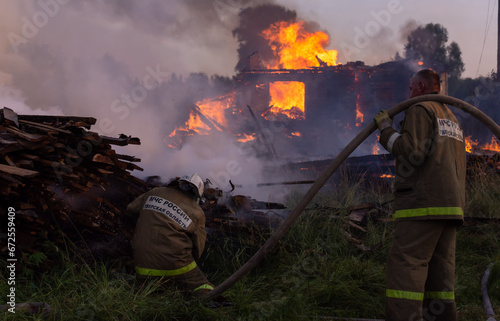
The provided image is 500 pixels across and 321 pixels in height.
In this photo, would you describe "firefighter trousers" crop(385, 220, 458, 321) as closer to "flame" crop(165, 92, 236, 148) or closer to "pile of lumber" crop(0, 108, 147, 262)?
"pile of lumber" crop(0, 108, 147, 262)

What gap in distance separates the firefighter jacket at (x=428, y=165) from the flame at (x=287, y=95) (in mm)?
21166

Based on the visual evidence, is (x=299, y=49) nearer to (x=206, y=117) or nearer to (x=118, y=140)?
(x=206, y=117)

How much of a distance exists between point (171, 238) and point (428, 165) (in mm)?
2614

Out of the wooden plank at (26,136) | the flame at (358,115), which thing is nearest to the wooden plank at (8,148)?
the wooden plank at (26,136)

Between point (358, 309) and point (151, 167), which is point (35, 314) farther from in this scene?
point (151, 167)

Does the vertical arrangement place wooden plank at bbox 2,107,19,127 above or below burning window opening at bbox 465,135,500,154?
below

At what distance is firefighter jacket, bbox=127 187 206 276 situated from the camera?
405 centimetres

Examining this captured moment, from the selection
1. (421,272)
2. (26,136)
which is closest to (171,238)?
(26,136)

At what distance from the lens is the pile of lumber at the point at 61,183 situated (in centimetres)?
414

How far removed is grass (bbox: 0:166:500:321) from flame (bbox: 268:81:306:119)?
61.2 feet

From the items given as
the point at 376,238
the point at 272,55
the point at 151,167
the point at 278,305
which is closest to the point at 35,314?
the point at 278,305

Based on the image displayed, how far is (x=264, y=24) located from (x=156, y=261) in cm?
2754

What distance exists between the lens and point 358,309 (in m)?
4.00

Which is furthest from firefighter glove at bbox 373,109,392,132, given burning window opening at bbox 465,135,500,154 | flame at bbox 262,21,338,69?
flame at bbox 262,21,338,69
